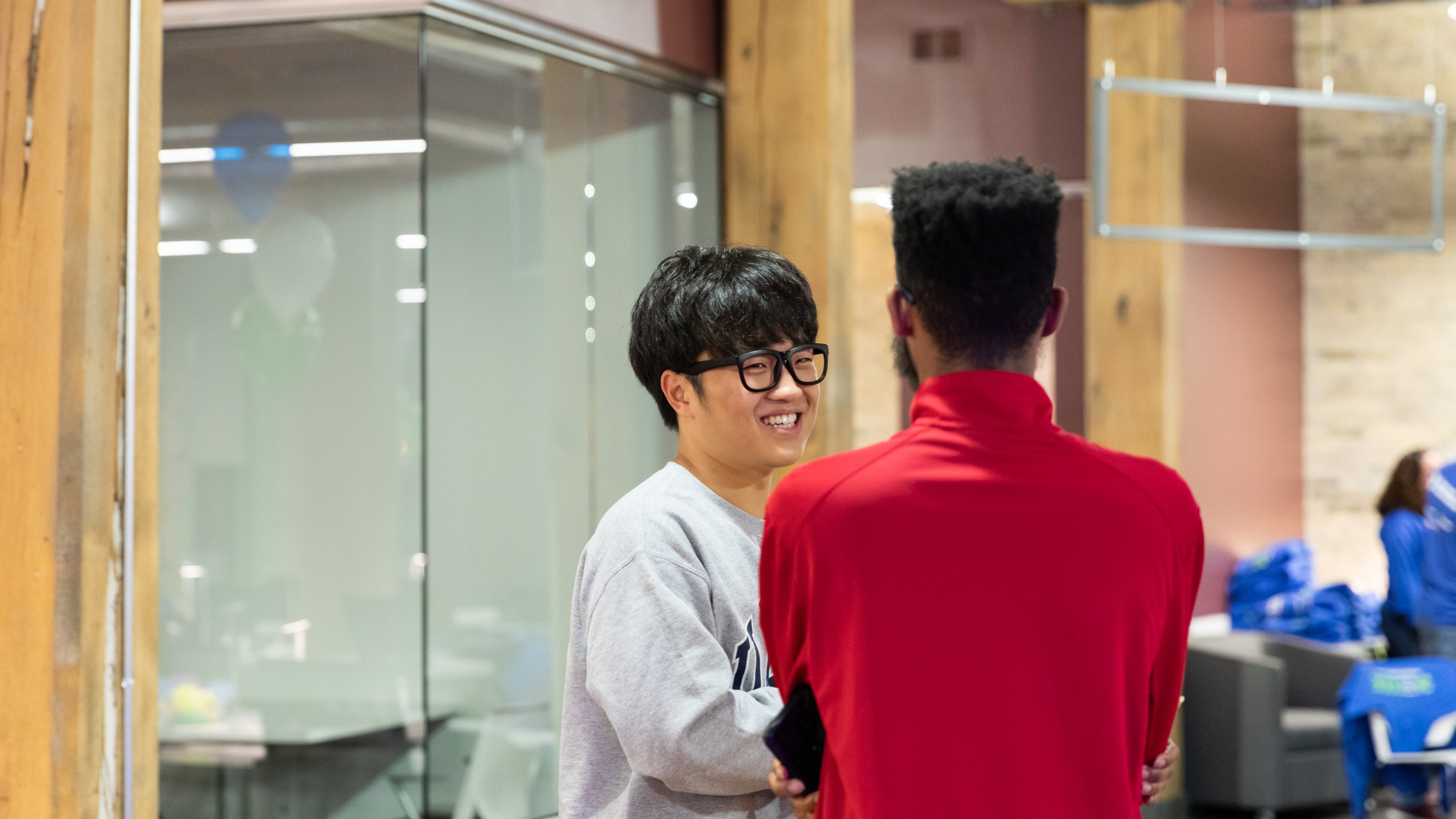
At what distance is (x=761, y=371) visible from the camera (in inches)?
58.5

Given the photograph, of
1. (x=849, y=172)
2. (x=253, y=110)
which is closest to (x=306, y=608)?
(x=253, y=110)

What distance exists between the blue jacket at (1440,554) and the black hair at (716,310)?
5.06 metres

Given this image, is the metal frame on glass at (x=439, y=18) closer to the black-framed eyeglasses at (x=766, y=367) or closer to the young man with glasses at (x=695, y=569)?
the young man with glasses at (x=695, y=569)

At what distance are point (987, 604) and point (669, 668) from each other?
1.17ft

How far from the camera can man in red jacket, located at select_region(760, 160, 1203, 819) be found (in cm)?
113

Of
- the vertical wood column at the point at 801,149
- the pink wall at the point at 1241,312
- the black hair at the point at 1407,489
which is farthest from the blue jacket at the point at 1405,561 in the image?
the vertical wood column at the point at 801,149

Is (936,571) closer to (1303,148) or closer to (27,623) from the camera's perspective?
(27,623)

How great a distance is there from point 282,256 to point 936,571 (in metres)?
3.75

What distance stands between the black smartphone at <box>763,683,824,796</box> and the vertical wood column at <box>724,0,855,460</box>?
3347 millimetres

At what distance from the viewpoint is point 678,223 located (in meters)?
4.80

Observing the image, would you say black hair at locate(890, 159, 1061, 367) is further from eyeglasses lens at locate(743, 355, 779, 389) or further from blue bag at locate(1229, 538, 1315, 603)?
blue bag at locate(1229, 538, 1315, 603)

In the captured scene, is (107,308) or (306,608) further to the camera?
(306,608)

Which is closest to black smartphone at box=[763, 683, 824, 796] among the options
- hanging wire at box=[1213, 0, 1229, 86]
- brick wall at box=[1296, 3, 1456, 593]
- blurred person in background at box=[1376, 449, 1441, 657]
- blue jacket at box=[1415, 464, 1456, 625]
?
blue jacket at box=[1415, 464, 1456, 625]

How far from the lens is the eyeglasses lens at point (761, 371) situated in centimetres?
148
